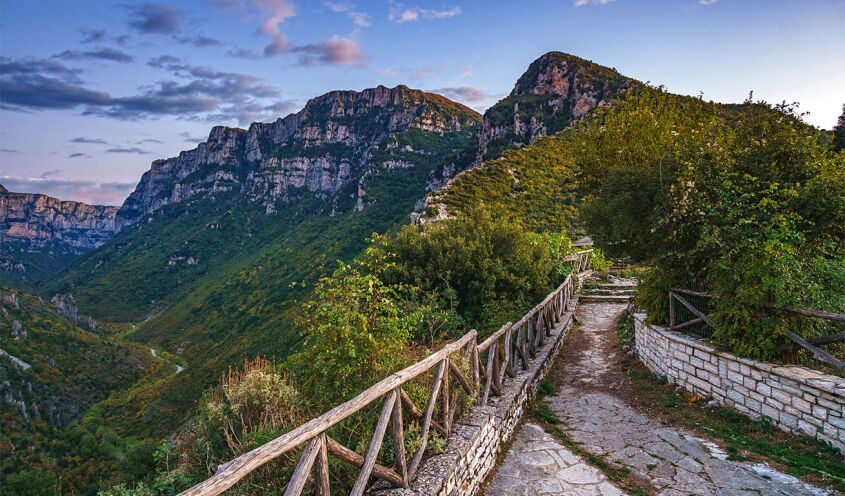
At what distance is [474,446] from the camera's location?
4.12 meters

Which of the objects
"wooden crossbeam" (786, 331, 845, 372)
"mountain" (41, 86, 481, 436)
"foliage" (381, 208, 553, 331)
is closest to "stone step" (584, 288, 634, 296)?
"foliage" (381, 208, 553, 331)

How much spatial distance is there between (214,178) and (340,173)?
67241 mm

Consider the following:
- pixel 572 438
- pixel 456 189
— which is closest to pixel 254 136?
pixel 456 189

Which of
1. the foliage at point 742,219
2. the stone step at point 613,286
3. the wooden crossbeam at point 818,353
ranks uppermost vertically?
the foliage at point 742,219

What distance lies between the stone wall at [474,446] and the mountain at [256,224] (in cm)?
3843

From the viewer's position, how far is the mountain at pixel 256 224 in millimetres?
67000

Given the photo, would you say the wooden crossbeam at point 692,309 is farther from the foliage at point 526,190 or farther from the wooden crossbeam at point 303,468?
the foliage at point 526,190

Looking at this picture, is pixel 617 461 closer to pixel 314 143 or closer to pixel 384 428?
pixel 384 428

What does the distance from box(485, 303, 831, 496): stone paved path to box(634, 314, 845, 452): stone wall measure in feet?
3.34

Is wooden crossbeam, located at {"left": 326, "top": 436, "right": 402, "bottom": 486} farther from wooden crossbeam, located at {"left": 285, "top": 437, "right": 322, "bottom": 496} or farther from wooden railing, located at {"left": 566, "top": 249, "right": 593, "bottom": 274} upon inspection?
wooden railing, located at {"left": 566, "top": 249, "right": 593, "bottom": 274}

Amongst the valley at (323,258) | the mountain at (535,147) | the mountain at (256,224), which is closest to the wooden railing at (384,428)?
the valley at (323,258)

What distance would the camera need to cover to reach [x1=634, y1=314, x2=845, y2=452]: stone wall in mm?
4480

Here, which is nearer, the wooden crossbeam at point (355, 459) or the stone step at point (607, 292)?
the wooden crossbeam at point (355, 459)

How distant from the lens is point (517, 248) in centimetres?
1228
